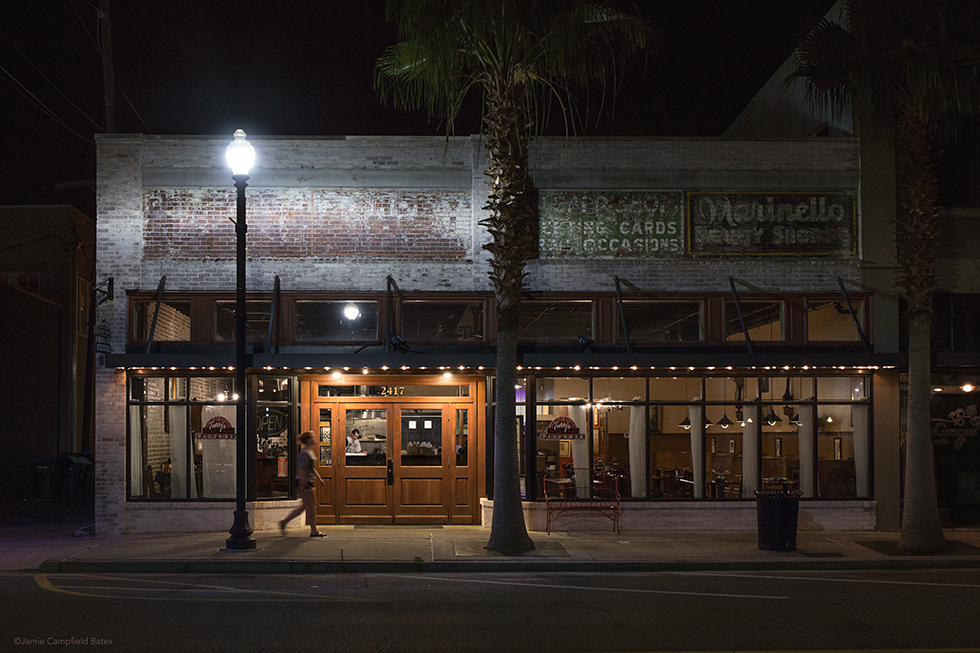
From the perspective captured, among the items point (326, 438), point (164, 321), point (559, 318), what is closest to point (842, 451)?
point (559, 318)

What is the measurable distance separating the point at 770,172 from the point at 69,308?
2271 cm

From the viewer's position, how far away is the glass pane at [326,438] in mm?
16531

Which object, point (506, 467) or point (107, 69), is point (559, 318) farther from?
point (107, 69)

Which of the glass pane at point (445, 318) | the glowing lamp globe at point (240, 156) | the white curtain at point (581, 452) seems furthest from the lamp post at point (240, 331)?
the white curtain at point (581, 452)

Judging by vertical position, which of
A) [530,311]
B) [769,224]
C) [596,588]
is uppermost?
[769,224]

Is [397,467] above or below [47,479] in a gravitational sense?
above

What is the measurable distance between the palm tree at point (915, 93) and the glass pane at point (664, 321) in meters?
3.65

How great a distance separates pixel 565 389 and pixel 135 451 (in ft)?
26.1

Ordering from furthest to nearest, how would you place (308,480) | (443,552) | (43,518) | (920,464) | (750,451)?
1. (43,518)
2. (750,451)
3. (308,480)
4. (920,464)
5. (443,552)

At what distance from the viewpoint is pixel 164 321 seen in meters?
16.0

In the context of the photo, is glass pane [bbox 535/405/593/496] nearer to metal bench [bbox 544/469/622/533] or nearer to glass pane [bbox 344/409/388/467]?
metal bench [bbox 544/469/622/533]

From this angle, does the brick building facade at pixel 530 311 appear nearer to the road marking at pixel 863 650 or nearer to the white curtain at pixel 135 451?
the white curtain at pixel 135 451

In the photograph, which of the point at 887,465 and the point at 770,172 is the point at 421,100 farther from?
the point at 887,465

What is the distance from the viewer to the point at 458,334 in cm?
1611
